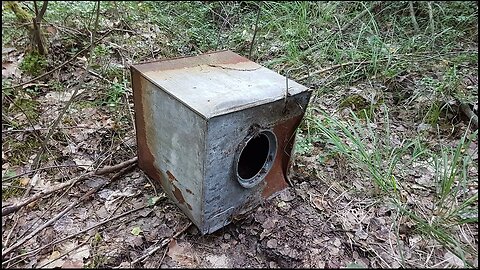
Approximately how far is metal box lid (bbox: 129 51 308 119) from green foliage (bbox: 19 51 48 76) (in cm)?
166

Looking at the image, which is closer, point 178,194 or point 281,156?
point 178,194

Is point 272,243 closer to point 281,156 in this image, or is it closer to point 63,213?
point 281,156

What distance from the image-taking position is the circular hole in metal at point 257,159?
194 cm

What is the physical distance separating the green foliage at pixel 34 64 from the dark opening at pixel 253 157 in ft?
6.98

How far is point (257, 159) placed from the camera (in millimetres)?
2182

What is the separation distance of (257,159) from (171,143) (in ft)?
1.90

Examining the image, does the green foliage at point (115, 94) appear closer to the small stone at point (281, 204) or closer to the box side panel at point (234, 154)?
the box side panel at point (234, 154)

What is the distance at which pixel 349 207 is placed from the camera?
82.6 inches

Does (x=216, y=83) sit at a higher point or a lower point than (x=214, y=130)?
higher

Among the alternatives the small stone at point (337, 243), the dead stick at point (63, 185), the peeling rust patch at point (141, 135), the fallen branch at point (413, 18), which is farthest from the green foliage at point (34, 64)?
the fallen branch at point (413, 18)

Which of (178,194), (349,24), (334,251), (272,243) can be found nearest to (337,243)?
(334,251)

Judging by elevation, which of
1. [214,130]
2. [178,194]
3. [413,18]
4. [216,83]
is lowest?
[178,194]

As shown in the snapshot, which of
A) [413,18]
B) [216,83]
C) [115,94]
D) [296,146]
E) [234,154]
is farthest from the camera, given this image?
[413,18]

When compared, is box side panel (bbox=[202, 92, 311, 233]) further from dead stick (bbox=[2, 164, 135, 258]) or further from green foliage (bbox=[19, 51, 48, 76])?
green foliage (bbox=[19, 51, 48, 76])
